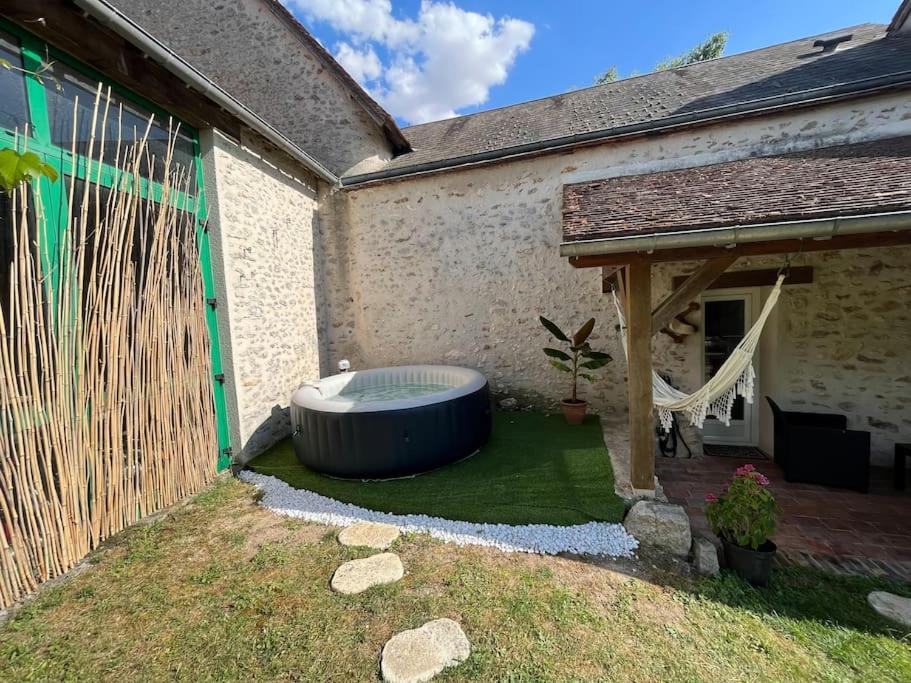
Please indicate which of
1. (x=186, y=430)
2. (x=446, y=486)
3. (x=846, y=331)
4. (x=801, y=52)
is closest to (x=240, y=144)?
(x=186, y=430)

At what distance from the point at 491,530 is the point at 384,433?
1.54m

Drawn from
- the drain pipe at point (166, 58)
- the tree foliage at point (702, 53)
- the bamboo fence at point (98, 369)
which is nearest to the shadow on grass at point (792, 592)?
the bamboo fence at point (98, 369)

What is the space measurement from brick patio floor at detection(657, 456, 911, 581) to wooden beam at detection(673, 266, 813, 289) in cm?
241

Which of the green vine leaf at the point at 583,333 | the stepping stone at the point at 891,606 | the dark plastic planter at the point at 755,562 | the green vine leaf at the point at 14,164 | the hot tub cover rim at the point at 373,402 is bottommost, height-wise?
the stepping stone at the point at 891,606

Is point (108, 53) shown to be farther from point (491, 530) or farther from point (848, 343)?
point (848, 343)

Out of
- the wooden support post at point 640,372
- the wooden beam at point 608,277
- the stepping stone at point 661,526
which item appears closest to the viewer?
the stepping stone at point 661,526

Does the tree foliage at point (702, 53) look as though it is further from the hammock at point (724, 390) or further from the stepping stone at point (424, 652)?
the stepping stone at point (424, 652)

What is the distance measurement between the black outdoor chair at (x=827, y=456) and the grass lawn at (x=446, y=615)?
1.69 m

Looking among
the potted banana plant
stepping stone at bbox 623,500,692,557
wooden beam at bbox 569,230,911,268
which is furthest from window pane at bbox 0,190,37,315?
the potted banana plant

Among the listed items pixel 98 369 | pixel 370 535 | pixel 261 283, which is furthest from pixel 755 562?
pixel 261 283

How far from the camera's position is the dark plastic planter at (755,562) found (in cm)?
272

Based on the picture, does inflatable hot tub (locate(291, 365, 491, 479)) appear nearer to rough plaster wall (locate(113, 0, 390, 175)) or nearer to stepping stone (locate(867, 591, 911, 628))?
stepping stone (locate(867, 591, 911, 628))

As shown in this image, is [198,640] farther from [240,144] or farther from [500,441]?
[240,144]

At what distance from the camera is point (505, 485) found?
13.1 ft
